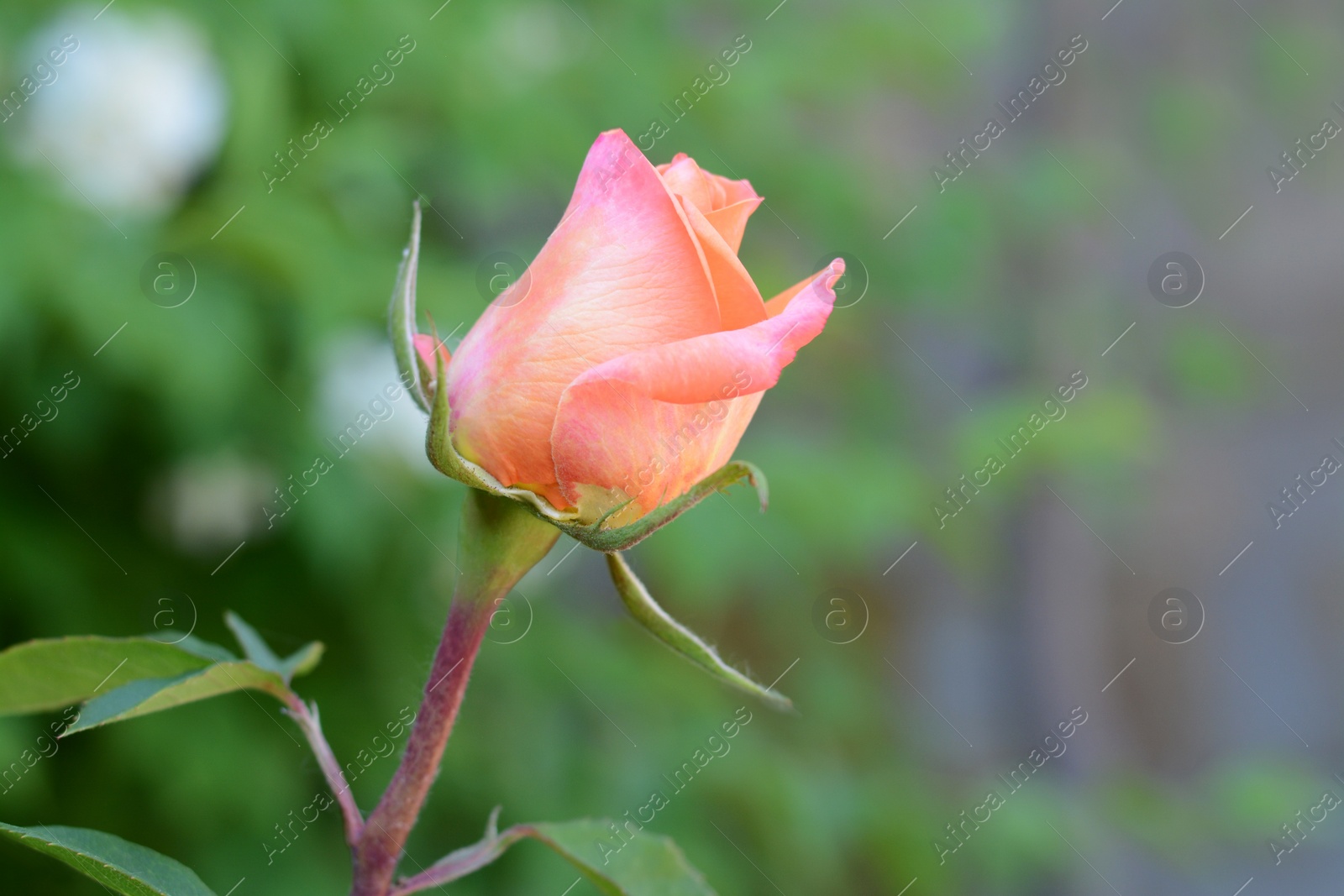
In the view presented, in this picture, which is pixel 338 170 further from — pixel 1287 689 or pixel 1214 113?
pixel 1287 689

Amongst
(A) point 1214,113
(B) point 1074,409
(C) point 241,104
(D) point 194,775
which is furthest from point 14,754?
(A) point 1214,113

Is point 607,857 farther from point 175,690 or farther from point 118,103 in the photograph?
point 118,103

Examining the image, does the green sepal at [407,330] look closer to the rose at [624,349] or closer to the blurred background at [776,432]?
the rose at [624,349]

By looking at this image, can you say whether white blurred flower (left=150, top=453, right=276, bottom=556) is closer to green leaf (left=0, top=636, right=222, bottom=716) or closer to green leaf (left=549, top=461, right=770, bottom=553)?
green leaf (left=0, top=636, right=222, bottom=716)

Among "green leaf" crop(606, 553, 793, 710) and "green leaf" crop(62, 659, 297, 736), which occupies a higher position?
"green leaf" crop(62, 659, 297, 736)

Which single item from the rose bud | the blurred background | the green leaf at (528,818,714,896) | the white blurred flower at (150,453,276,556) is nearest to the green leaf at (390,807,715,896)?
the green leaf at (528,818,714,896)

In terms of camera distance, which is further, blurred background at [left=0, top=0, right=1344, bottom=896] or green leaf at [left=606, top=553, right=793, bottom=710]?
blurred background at [left=0, top=0, right=1344, bottom=896]

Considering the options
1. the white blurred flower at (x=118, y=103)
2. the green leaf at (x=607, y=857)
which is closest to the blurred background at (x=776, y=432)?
the white blurred flower at (x=118, y=103)
